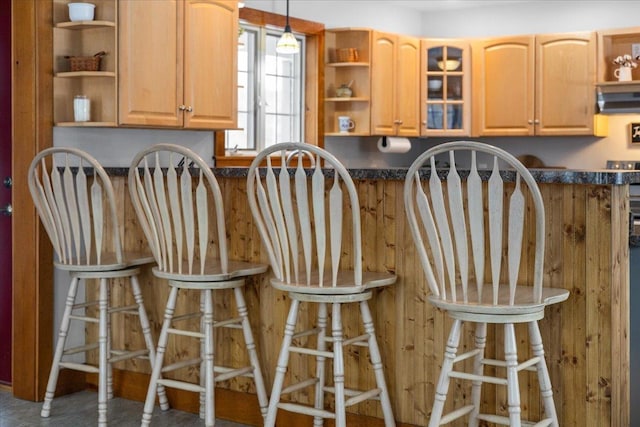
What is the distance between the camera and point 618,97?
20.5 feet

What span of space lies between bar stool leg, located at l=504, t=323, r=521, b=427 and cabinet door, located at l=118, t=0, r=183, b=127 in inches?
90.7

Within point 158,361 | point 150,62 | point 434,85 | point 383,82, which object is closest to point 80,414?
point 158,361

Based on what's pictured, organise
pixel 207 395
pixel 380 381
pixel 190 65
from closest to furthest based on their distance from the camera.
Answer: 1. pixel 380 381
2. pixel 207 395
3. pixel 190 65

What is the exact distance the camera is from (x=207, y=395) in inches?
139

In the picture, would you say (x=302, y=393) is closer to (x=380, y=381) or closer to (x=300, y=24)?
(x=380, y=381)

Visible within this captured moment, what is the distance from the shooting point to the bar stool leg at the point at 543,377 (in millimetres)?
2873

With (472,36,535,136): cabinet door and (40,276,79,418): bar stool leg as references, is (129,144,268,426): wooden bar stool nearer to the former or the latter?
(40,276,79,418): bar stool leg

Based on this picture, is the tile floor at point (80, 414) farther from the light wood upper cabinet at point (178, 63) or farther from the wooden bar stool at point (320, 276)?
the light wood upper cabinet at point (178, 63)

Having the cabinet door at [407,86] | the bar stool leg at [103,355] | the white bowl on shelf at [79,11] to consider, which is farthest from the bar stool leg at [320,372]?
→ the cabinet door at [407,86]

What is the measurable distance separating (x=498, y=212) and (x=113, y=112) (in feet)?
7.36

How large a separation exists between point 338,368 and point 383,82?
12.0 ft

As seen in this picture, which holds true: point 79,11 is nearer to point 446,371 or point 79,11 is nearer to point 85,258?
point 85,258

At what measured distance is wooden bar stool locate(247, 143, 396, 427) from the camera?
3.12 meters

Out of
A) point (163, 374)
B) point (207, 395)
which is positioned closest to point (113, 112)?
point (163, 374)
